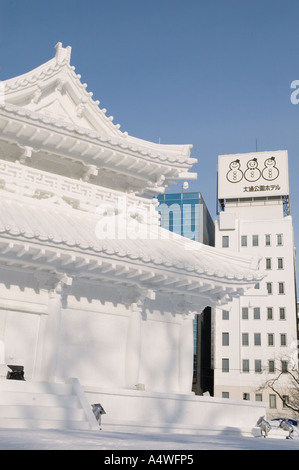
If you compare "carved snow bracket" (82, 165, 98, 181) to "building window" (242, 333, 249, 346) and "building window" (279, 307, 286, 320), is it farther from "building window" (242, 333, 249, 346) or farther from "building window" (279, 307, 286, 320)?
"building window" (279, 307, 286, 320)

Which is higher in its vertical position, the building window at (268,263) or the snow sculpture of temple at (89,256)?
the building window at (268,263)

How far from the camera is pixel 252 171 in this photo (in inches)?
2867

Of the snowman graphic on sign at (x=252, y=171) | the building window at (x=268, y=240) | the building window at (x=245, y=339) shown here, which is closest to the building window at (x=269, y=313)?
the building window at (x=245, y=339)

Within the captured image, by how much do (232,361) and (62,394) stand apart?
2173 inches

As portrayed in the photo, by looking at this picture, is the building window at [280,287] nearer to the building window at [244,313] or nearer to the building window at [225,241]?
the building window at [244,313]

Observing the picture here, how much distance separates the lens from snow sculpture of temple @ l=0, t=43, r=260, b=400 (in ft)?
44.0

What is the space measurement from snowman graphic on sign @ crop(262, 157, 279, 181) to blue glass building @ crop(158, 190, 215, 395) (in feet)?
41.7

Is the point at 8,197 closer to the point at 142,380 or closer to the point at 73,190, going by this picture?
the point at 73,190

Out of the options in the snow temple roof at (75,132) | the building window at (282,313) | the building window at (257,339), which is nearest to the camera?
the snow temple roof at (75,132)

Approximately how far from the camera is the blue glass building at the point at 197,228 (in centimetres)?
6968

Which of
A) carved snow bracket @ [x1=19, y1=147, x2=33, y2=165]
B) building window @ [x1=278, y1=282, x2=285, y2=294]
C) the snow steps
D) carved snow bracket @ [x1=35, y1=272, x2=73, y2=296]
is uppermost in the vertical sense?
building window @ [x1=278, y1=282, x2=285, y2=294]

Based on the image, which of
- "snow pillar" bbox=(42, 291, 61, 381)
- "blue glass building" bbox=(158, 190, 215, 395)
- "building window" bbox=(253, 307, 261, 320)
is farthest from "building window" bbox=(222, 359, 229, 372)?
"snow pillar" bbox=(42, 291, 61, 381)

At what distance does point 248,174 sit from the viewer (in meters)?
73.4

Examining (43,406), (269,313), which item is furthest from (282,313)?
(43,406)
